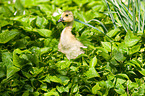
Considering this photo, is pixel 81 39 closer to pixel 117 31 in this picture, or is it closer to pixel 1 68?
pixel 117 31

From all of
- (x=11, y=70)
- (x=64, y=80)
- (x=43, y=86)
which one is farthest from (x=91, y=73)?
(x=11, y=70)

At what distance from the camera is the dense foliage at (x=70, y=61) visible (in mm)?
2361

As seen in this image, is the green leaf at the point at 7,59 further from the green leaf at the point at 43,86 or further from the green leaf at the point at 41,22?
the green leaf at the point at 41,22

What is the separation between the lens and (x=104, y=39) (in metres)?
2.93

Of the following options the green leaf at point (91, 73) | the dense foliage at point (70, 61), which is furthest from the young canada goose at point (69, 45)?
the green leaf at point (91, 73)

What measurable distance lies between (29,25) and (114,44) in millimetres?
1287

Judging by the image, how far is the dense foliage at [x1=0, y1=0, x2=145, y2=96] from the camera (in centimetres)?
236

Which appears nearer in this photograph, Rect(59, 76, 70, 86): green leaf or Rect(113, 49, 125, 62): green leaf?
Rect(59, 76, 70, 86): green leaf

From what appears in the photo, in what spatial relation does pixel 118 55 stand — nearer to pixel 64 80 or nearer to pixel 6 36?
pixel 64 80

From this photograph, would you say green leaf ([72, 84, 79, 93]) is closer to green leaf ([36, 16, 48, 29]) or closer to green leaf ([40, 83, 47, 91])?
green leaf ([40, 83, 47, 91])

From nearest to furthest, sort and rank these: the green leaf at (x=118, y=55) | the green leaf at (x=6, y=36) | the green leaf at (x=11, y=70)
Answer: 1. the green leaf at (x=11, y=70)
2. the green leaf at (x=118, y=55)
3. the green leaf at (x=6, y=36)

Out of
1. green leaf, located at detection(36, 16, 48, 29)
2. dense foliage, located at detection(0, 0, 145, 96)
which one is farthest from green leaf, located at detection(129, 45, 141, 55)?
green leaf, located at detection(36, 16, 48, 29)

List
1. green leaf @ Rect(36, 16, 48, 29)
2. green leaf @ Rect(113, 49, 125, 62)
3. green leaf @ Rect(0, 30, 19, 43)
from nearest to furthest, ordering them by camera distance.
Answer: green leaf @ Rect(113, 49, 125, 62) < green leaf @ Rect(0, 30, 19, 43) < green leaf @ Rect(36, 16, 48, 29)

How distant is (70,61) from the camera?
2.72 m
